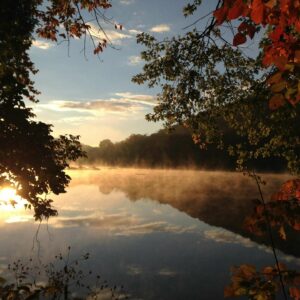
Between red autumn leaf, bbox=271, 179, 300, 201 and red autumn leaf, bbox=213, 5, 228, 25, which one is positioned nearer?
red autumn leaf, bbox=213, 5, 228, 25

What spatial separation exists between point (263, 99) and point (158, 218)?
92.6 feet

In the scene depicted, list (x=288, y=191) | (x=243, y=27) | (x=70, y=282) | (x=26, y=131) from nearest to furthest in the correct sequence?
(x=243, y=27) < (x=288, y=191) < (x=26, y=131) < (x=70, y=282)

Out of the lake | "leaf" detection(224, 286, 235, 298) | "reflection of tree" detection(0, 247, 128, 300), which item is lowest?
the lake

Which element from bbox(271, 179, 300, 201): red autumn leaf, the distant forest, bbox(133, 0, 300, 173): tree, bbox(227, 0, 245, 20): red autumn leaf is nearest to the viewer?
bbox(227, 0, 245, 20): red autumn leaf

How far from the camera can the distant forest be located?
14350cm

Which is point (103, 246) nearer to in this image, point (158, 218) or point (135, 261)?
point (135, 261)

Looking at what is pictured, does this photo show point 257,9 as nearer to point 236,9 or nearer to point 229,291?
point 236,9

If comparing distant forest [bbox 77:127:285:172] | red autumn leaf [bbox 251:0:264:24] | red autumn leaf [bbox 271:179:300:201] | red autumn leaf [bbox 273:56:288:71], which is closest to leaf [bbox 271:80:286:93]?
red autumn leaf [bbox 273:56:288:71]

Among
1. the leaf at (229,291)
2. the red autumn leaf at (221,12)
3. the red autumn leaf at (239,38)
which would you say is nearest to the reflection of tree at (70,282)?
the leaf at (229,291)

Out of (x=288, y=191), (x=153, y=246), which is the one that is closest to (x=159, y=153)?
(x=153, y=246)

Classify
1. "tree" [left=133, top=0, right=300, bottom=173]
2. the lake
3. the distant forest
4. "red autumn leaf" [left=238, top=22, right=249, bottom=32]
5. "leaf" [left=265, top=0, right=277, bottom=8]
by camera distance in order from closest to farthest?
"leaf" [left=265, top=0, right=277, bottom=8] → "red autumn leaf" [left=238, top=22, right=249, bottom=32] → "tree" [left=133, top=0, right=300, bottom=173] → the lake → the distant forest

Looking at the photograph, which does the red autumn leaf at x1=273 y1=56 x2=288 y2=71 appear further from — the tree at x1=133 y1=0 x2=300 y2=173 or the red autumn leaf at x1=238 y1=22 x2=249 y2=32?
the tree at x1=133 y1=0 x2=300 y2=173

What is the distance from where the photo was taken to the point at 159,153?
17000 centimetres

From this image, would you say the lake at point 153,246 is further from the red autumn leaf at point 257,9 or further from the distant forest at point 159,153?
the distant forest at point 159,153
